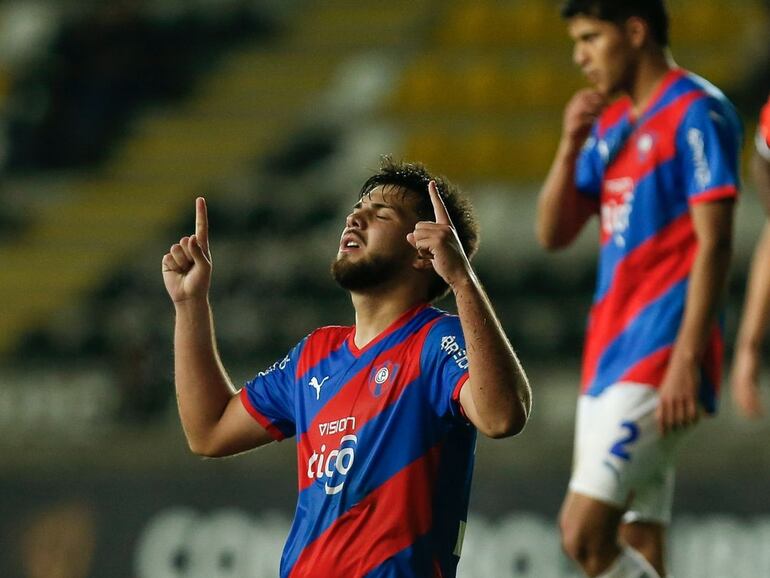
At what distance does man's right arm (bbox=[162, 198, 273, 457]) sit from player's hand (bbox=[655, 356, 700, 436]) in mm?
1077

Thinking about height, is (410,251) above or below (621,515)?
above

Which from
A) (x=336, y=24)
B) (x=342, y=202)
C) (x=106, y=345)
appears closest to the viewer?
(x=106, y=345)

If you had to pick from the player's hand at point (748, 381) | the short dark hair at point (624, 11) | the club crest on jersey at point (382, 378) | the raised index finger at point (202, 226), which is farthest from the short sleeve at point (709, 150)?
the raised index finger at point (202, 226)

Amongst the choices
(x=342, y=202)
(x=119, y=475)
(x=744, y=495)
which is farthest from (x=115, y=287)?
(x=744, y=495)

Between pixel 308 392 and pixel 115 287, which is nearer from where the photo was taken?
pixel 308 392

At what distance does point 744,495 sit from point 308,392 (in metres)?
3.85

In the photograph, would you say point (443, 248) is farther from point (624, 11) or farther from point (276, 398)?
point (624, 11)

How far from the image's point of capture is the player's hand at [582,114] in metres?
4.11

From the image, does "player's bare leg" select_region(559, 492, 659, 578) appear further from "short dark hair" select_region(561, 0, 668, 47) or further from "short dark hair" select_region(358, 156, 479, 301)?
"short dark hair" select_region(561, 0, 668, 47)

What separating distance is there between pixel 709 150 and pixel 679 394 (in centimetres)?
67

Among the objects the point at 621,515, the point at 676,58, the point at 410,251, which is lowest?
the point at 621,515

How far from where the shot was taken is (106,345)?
368 inches

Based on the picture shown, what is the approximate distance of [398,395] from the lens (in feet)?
9.75

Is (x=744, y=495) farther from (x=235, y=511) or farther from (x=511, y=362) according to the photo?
(x=511, y=362)
